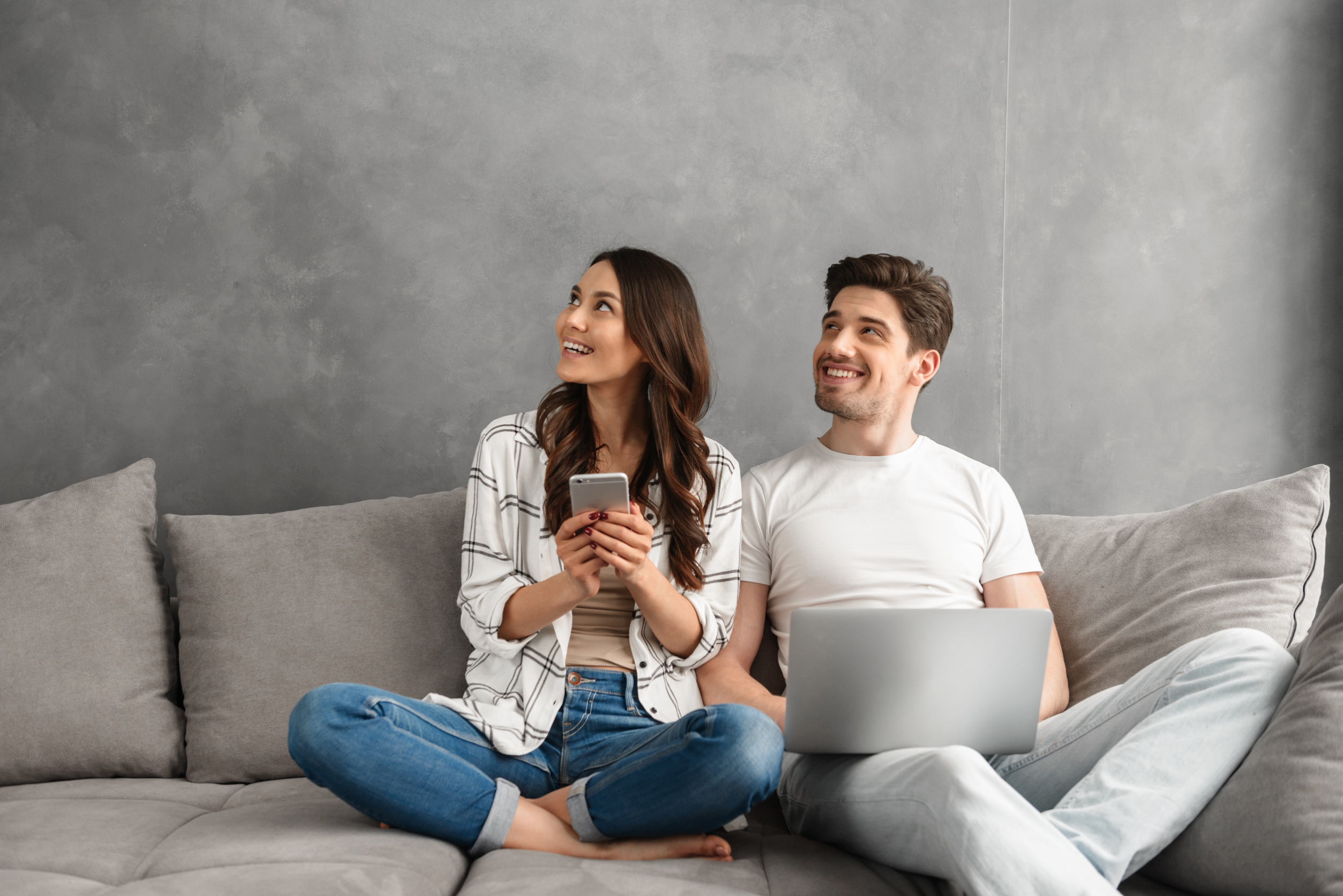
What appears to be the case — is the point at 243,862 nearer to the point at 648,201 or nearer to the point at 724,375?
the point at 724,375

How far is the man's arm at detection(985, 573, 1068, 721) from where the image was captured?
5.33 feet

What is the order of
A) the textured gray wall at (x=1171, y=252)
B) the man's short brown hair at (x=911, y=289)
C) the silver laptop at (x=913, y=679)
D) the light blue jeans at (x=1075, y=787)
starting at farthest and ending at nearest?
the textured gray wall at (x=1171, y=252), the man's short brown hair at (x=911, y=289), the silver laptop at (x=913, y=679), the light blue jeans at (x=1075, y=787)

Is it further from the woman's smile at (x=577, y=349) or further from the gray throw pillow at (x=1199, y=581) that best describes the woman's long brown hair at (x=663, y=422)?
the gray throw pillow at (x=1199, y=581)

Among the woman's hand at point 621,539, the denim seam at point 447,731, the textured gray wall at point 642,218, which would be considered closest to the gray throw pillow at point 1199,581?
the textured gray wall at point 642,218

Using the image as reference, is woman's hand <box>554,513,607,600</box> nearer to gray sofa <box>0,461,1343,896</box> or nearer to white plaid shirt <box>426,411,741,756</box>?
white plaid shirt <box>426,411,741,756</box>

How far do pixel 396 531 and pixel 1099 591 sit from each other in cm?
131

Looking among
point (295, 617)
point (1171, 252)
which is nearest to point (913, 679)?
point (295, 617)

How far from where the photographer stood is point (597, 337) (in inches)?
65.0

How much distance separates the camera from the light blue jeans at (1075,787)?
1.06 metres

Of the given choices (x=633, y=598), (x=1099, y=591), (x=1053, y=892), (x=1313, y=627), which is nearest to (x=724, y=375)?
(x=633, y=598)

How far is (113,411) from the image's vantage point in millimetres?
2129

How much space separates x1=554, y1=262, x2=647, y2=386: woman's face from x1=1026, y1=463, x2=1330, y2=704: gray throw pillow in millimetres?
949

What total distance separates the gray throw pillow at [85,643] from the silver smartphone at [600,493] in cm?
88

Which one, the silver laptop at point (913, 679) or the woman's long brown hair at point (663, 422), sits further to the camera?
the woman's long brown hair at point (663, 422)
